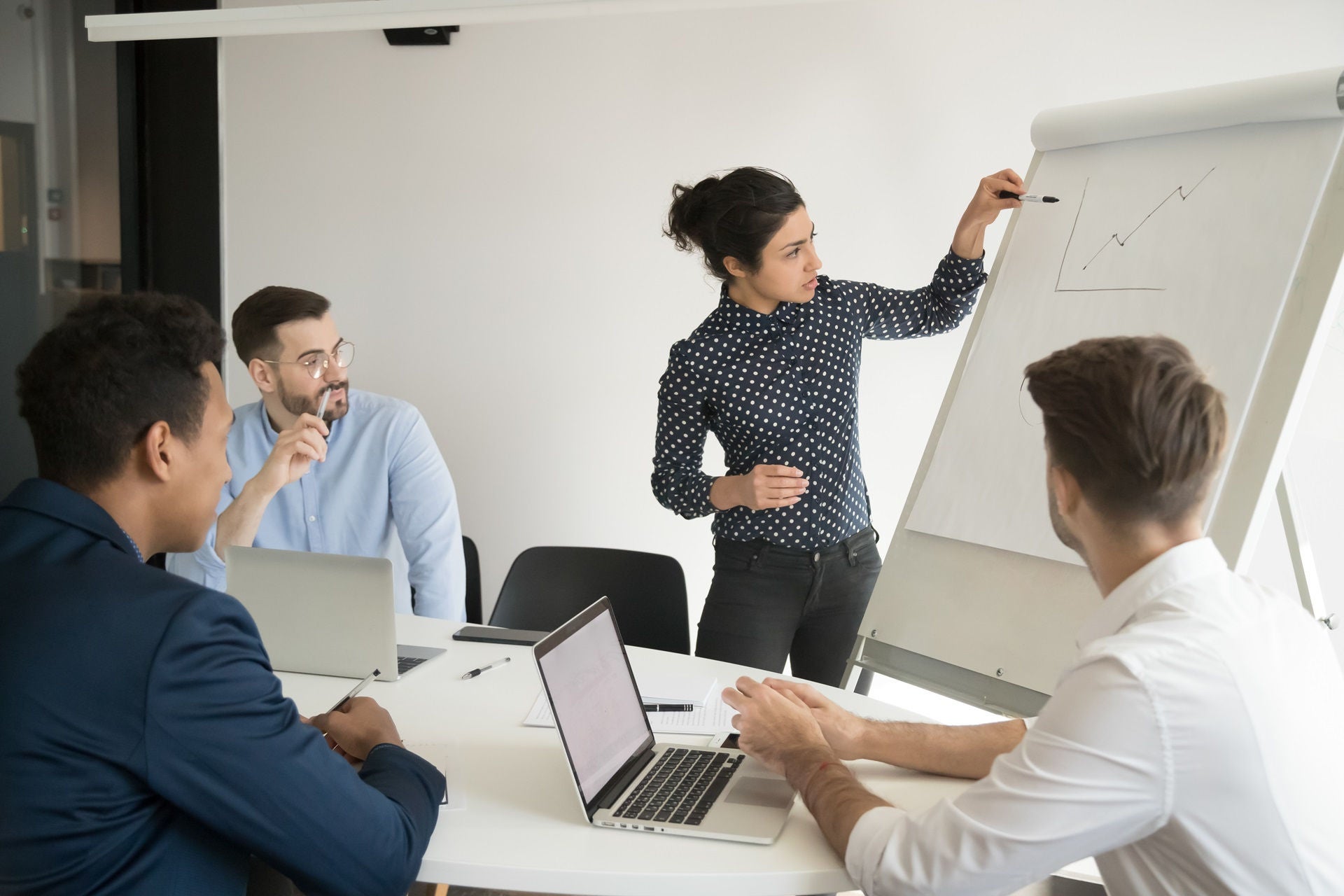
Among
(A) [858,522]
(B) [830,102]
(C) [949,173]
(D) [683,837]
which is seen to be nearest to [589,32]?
(B) [830,102]

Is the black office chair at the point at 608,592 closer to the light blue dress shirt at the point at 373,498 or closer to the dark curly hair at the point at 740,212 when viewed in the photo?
the light blue dress shirt at the point at 373,498

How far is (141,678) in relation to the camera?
983 mm

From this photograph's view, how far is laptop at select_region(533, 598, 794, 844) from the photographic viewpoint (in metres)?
1.30

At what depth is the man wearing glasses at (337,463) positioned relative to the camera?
7.89 ft

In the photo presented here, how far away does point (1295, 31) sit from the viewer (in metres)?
2.81

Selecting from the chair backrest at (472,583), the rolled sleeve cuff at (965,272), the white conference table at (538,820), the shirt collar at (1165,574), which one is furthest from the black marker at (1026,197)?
the chair backrest at (472,583)

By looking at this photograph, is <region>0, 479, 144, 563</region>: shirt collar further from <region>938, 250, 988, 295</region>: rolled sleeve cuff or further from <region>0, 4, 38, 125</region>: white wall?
<region>0, 4, 38, 125</region>: white wall

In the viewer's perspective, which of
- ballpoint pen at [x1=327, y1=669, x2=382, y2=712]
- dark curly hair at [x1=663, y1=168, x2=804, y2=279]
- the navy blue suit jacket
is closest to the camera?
the navy blue suit jacket

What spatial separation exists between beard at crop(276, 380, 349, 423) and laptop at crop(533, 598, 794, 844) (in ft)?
3.81

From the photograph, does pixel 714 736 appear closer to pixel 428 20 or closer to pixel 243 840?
pixel 243 840

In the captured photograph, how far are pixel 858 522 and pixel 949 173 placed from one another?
50.7 inches

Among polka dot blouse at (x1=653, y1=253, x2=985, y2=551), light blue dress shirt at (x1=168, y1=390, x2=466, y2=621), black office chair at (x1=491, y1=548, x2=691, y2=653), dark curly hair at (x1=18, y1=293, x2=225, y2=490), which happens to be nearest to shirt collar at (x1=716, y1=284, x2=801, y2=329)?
polka dot blouse at (x1=653, y1=253, x2=985, y2=551)

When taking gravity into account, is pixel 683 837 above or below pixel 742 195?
below

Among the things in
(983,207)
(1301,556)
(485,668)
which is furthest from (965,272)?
(485,668)
